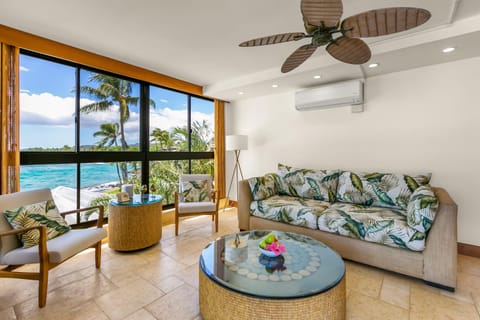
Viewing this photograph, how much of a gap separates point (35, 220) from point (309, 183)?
3211mm

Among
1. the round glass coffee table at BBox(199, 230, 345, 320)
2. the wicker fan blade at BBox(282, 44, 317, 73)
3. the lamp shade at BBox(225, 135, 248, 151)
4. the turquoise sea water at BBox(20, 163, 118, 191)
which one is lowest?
the round glass coffee table at BBox(199, 230, 345, 320)

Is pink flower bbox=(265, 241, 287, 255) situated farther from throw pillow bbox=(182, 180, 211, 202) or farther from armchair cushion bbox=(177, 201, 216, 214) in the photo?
throw pillow bbox=(182, 180, 211, 202)

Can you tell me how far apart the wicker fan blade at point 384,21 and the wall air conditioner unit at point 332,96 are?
184 centimetres

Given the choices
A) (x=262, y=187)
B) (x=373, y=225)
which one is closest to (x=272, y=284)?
(x=373, y=225)

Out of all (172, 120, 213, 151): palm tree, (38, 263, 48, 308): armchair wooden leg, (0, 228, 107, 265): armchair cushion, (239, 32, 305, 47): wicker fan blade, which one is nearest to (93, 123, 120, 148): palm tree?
(172, 120, 213, 151): palm tree

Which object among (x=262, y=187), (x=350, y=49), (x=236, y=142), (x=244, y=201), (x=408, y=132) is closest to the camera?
(x=350, y=49)

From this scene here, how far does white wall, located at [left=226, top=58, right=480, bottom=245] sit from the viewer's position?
2738 millimetres

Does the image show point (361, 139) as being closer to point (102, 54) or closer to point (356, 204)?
point (356, 204)

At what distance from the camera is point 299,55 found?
1.93 metres

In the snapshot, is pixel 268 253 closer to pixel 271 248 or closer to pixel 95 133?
pixel 271 248

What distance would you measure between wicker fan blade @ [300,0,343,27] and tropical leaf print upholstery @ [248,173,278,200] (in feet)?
7.46

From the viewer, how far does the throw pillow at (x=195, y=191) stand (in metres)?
3.65

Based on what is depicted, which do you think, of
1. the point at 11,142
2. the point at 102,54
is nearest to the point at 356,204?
the point at 102,54

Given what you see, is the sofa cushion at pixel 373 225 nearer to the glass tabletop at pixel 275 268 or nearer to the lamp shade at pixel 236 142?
the glass tabletop at pixel 275 268
